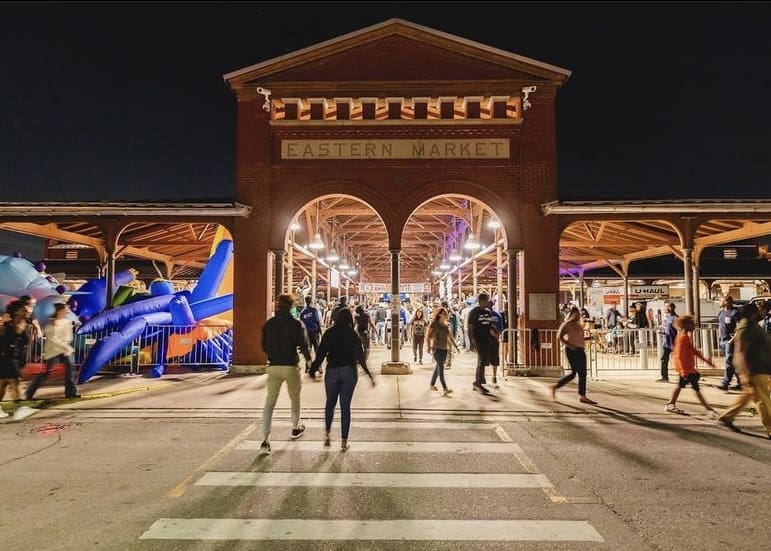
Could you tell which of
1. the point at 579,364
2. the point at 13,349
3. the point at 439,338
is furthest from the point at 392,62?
the point at 13,349

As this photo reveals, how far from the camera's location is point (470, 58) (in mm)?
12961

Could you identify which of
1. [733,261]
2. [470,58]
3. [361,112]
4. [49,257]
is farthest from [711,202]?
[49,257]

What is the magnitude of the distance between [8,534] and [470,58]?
13.3 meters

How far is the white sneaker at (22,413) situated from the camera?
777cm

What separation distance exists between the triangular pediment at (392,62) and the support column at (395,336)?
196 inches

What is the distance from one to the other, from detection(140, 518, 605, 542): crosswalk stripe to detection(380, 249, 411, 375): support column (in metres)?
8.28

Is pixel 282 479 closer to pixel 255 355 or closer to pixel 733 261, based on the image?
pixel 255 355

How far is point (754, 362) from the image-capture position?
22.2 ft

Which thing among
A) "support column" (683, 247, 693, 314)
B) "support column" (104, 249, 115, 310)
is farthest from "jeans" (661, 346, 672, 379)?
"support column" (104, 249, 115, 310)

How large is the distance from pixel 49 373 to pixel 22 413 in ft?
4.14

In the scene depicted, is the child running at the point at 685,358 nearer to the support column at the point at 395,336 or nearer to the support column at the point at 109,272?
the support column at the point at 395,336

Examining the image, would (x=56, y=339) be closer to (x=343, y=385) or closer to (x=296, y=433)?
(x=296, y=433)

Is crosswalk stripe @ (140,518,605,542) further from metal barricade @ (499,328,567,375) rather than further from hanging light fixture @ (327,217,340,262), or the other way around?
hanging light fixture @ (327,217,340,262)

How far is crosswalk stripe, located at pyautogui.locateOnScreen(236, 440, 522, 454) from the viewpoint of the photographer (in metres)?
6.05
